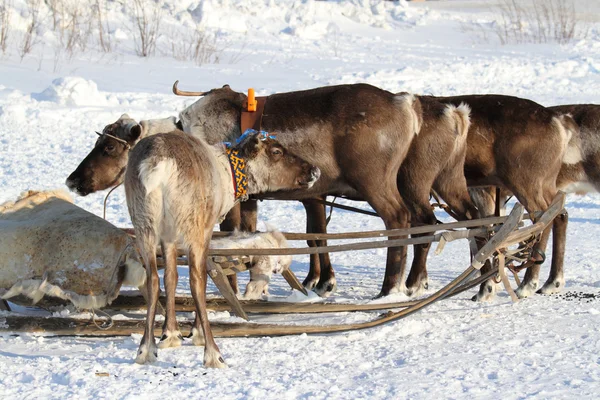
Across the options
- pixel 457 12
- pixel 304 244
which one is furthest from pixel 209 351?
pixel 457 12

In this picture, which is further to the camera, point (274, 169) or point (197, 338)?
point (274, 169)

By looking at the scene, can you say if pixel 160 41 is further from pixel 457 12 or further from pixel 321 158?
pixel 457 12

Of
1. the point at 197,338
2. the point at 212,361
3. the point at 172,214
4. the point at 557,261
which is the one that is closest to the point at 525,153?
the point at 557,261

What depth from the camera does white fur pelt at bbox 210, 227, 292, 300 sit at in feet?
20.9

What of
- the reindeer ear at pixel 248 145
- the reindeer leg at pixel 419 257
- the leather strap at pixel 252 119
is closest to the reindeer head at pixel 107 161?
the leather strap at pixel 252 119

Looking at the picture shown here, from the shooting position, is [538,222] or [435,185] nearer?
[538,222]

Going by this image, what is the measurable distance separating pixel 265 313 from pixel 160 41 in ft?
48.2

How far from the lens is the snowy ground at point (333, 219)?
4730mm

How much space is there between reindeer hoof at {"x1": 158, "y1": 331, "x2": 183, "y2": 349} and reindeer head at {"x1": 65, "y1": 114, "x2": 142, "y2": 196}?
2.62 metres

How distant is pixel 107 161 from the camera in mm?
7492

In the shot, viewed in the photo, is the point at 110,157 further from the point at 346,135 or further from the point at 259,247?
the point at 346,135

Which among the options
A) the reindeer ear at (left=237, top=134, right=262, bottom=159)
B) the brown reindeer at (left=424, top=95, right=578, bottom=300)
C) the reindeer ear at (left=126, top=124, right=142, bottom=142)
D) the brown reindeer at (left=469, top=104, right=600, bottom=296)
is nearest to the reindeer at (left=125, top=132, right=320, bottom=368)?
the reindeer ear at (left=237, top=134, right=262, bottom=159)

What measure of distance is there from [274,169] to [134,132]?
144 centimetres

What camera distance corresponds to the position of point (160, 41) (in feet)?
65.6
